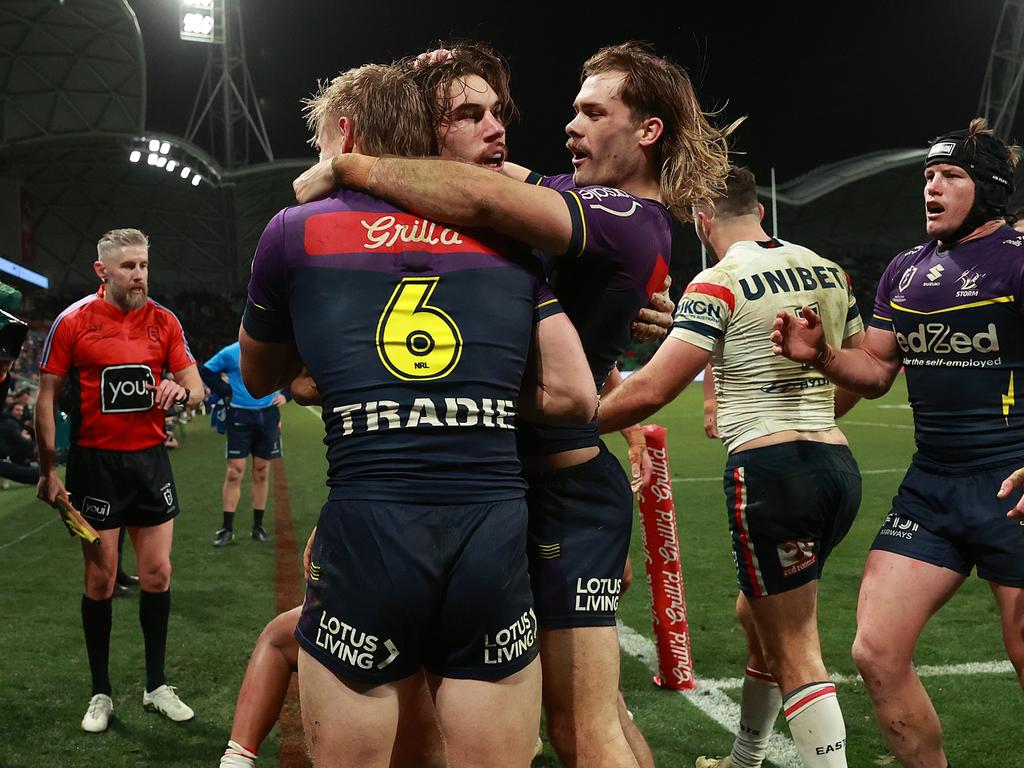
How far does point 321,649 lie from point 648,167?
5.25 feet

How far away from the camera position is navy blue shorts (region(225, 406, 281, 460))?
10367mm

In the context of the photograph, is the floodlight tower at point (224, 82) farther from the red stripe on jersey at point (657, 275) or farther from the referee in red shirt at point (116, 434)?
the red stripe on jersey at point (657, 275)

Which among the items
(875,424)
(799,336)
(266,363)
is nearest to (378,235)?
(266,363)

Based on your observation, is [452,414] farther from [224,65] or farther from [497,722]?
[224,65]

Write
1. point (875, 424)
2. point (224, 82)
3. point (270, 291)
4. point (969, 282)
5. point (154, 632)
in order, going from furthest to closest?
1. point (224, 82)
2. point (875, 424)
3. point (154, 632)
4. point (969, 282)
5. point (270, 291)

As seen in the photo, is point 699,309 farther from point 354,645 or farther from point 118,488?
point 118,488

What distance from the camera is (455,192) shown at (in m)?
2.11

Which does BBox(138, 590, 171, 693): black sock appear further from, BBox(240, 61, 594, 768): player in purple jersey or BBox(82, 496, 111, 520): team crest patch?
BBox(240, 61, 594, 768): player in purple jersey

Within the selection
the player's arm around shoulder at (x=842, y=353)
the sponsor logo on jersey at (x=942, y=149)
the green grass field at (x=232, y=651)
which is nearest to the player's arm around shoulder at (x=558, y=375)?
the player's arm around shoulder at (x=842, y=353)

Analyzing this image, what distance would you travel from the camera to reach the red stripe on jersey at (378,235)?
2.11 meters

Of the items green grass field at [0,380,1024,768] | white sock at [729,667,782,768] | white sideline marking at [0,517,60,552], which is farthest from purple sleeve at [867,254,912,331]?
white sideline marking at [0,517,60,552]

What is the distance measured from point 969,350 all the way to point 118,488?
413 cm

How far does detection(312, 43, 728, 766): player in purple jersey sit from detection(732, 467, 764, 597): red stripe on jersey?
1.03 meters

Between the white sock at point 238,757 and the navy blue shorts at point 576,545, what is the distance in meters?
1.44
